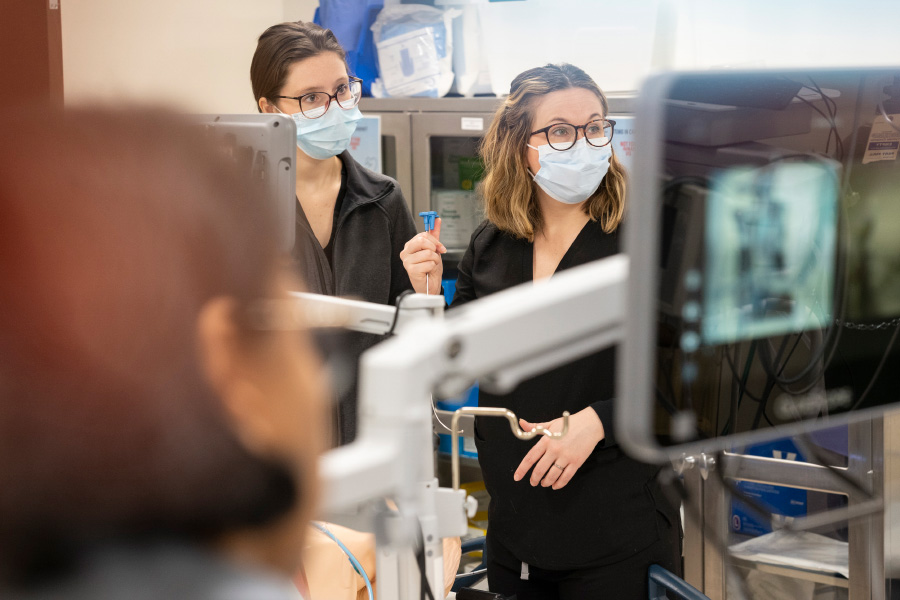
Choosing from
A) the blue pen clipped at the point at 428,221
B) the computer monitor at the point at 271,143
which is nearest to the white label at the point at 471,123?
the blue pen clipped at the point at 428,221

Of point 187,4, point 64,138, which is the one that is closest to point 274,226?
point 64,138

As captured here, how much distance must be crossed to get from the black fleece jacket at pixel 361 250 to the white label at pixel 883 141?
120 centimetres

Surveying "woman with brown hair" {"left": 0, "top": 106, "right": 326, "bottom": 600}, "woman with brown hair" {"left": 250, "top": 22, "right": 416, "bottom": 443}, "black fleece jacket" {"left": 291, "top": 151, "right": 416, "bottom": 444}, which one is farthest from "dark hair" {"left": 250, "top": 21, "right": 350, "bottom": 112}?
"woman with brown hair" {"left": 0, "top": 106, "right": 326, "bottom": 600}

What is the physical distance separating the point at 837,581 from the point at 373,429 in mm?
2047

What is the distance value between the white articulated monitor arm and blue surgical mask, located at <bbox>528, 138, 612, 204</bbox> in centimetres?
106

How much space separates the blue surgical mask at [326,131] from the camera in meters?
1.92

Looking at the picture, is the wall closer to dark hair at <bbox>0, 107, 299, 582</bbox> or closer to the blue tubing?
the blue tubing

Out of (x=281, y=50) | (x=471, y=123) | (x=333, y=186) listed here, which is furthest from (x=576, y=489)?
(x=471, y=123)

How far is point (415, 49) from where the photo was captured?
3.04m

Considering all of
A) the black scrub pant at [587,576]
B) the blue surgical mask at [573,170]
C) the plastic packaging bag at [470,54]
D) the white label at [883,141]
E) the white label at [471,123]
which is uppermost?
the plastic packaging bag at [470,54]

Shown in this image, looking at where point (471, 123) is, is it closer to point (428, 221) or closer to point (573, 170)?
point (573, 170)

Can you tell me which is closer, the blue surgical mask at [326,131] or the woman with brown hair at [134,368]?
the woman with brown hair at [134,368]

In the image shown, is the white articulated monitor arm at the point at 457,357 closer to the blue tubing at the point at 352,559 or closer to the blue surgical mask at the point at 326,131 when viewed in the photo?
the blue tubing at the point at 352,559

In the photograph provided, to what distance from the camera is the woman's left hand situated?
1.59 metres
